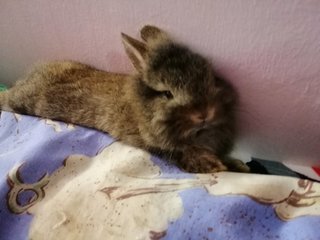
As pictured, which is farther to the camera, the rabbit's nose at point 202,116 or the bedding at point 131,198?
the rabbit's nose at point 202,116

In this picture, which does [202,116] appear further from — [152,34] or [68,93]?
[68,93]

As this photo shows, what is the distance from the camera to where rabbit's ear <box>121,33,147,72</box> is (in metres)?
1.01

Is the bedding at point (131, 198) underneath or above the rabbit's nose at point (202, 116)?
underneath

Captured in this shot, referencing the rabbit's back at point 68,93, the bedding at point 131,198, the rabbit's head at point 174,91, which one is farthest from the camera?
the rabbit's back at point 68,93

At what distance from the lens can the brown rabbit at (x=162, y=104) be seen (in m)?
0.95

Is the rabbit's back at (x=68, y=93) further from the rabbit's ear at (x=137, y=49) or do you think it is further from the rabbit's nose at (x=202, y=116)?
the rabbit's nose at (x=202, y=116)

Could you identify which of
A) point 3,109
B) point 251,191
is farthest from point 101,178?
point 3,109

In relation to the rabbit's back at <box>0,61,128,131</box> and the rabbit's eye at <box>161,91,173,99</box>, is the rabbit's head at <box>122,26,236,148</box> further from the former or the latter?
the rabbit's back at <box>0,61,128,131</box>

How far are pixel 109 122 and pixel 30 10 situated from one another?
44cm

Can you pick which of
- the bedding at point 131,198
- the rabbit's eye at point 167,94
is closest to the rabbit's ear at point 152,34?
the rabbit's eye at point 167,94

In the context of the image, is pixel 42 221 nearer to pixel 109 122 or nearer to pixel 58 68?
pixel 109 122

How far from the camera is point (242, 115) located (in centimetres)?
108

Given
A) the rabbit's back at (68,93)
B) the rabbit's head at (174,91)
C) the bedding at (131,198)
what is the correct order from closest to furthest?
the bedding at (131,198)
the rabbit's head at (174,91)
the rabbit's back at (68,93)

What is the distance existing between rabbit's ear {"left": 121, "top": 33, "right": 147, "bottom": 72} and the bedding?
23 centimetres
